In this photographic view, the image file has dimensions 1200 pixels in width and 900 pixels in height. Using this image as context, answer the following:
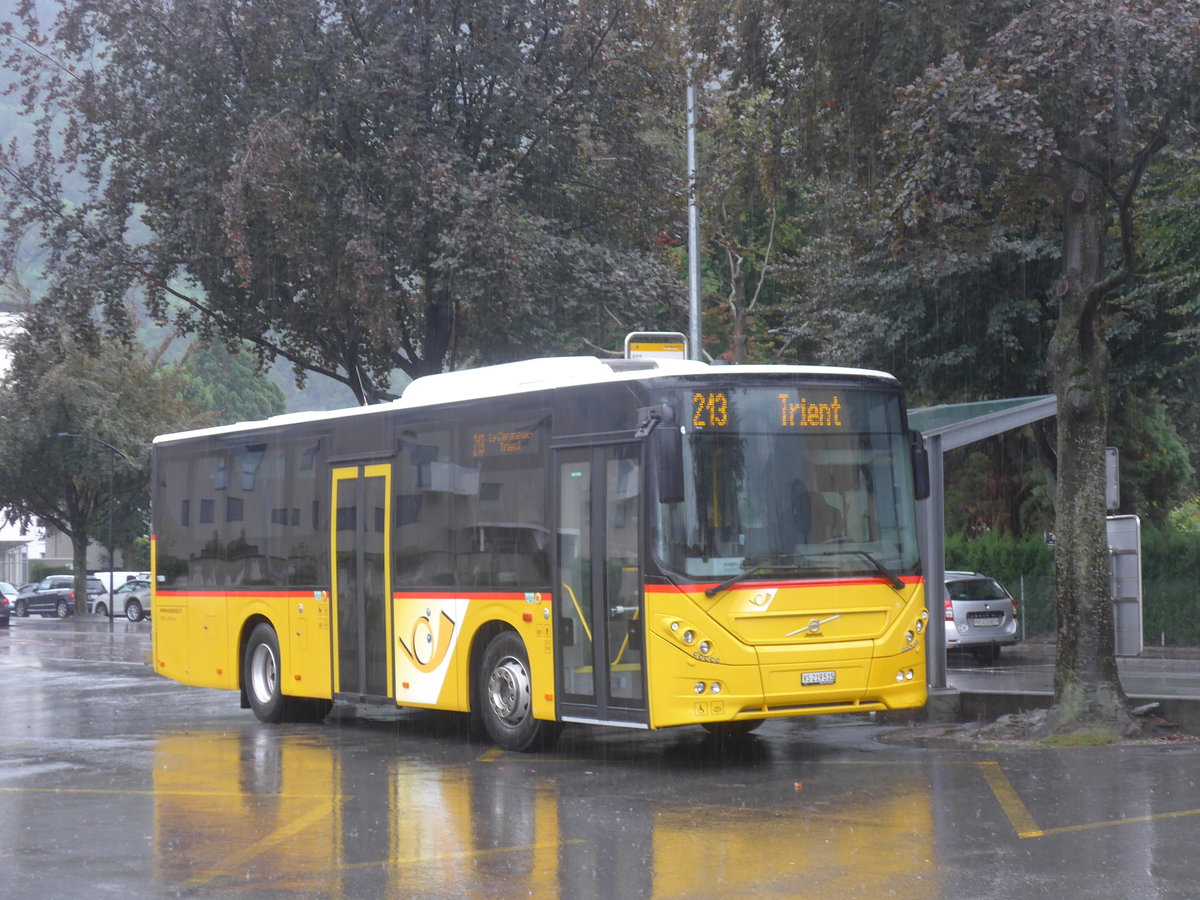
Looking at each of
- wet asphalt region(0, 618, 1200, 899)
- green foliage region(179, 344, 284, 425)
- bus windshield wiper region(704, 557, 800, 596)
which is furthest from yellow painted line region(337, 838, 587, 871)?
green foliage region(179, 344, 284, 425)

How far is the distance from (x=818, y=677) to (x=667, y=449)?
2183mm

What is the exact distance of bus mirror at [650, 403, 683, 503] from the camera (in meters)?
12.1

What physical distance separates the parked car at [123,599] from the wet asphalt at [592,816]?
44.1 metres

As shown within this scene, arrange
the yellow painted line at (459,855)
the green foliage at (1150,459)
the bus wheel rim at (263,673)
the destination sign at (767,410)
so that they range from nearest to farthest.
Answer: the yellow painted line at (459,855), the destination sign at (767,410), the bus wheel rim at (263,673), the green foliage at (1150,459)

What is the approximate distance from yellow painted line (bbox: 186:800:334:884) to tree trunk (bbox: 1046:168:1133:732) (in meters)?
6.80

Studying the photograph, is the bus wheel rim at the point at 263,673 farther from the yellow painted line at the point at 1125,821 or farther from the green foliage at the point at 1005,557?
the green foliage at the point at 1005,557

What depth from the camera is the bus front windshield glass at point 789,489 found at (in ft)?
41.0

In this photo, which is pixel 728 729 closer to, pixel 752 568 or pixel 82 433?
pixel 752 568

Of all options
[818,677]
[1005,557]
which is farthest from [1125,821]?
[1005,557]

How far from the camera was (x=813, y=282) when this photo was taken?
35156 mm

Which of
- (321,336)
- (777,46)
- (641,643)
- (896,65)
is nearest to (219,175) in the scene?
(321,336)

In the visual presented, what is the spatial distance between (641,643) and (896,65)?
6506mm

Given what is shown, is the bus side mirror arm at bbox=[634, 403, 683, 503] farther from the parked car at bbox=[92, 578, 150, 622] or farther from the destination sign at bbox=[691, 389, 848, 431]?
the parked car at bbox=[92, 578, 150, 622]

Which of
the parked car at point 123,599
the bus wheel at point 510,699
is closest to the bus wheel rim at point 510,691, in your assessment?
the bus wheel at point 510,699
